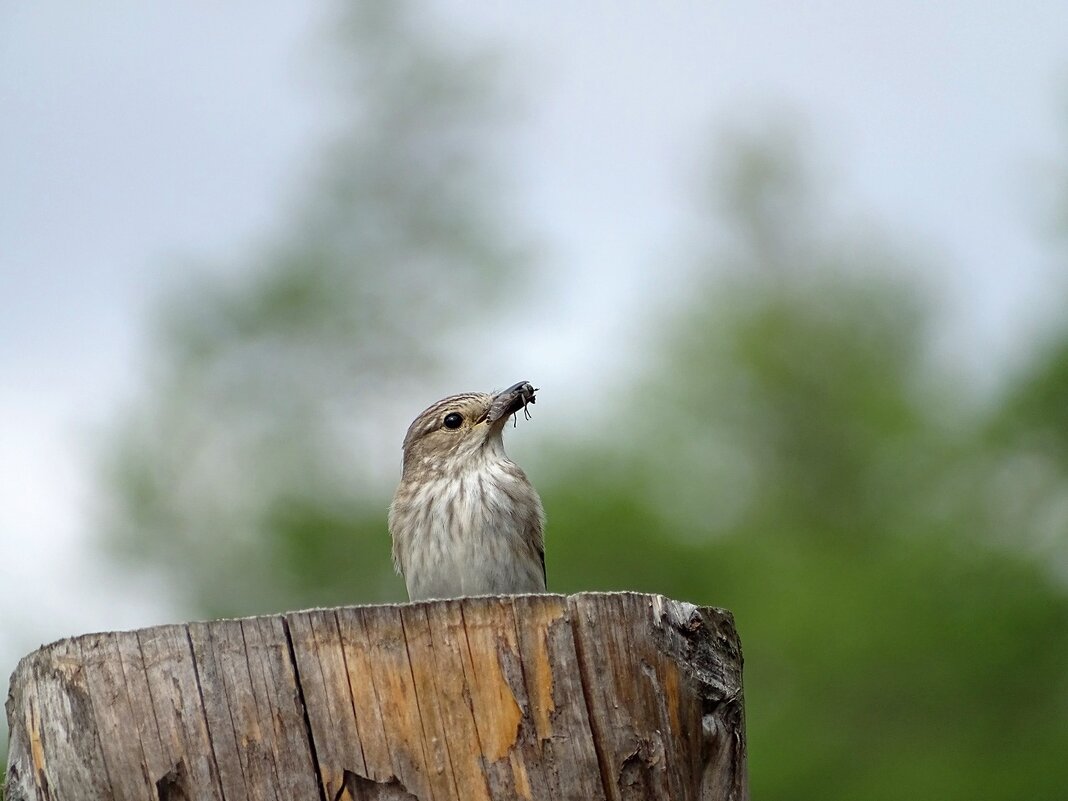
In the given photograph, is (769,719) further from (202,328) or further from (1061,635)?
(202,328)

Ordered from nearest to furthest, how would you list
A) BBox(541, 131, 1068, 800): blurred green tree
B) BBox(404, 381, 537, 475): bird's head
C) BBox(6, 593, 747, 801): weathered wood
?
BBox(6, 593, 747, 801): weathered wood, BBox(404, 381, 537, 475): bird's head, BBox(541, 131, 1068, 800): blurred green tree

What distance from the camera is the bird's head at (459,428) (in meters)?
7.83

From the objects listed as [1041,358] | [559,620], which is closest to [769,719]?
[1041,358]

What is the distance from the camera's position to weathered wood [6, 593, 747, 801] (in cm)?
420

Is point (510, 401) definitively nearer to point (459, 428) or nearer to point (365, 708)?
point (459, 428)

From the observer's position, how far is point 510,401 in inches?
310

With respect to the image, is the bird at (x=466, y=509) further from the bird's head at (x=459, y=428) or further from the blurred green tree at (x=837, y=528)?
the blurred green tree at (x=837, y=528)

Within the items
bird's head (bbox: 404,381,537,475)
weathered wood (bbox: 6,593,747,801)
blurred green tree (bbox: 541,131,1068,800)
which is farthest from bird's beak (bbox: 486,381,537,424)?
blurred green tree (bbox: 541,131,1068,800)

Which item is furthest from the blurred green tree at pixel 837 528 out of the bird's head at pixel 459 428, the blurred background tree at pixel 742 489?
the bird's head at pixel 459 428

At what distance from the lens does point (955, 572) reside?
27.2m

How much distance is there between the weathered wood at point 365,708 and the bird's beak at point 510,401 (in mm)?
3483

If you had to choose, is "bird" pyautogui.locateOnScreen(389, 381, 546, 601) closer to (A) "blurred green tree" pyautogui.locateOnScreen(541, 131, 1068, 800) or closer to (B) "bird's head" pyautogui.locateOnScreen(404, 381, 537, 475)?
(B) "bird's head" pyautogui.locateOnScreen(404, 381, 537, 475)

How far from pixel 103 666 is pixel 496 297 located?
26.0 meters

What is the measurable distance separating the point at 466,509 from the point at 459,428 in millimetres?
711
